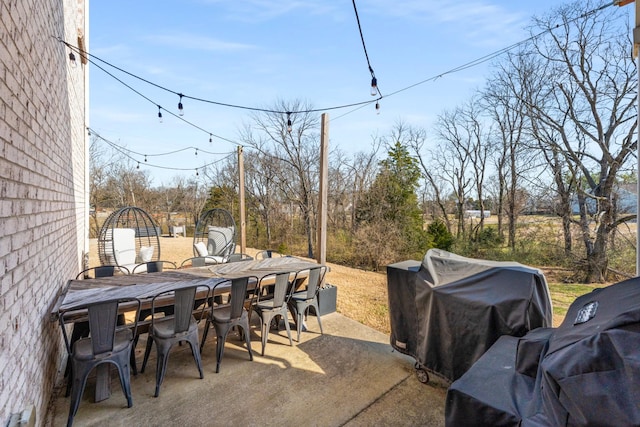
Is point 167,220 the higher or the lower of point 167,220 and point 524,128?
the lower

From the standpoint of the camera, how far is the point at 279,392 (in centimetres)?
266

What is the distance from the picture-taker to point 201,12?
4.92m

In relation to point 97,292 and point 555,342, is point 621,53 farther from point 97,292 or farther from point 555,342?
point 97,292

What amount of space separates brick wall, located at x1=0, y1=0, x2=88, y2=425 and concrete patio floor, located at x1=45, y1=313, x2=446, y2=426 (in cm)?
61

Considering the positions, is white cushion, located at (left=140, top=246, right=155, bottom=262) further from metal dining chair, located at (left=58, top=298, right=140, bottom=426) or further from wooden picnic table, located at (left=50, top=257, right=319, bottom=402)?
metal dining chair, located at (left=58, top=298, right=140, bottom=426)

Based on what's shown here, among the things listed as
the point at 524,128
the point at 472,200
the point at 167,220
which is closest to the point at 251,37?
the point at 524,128

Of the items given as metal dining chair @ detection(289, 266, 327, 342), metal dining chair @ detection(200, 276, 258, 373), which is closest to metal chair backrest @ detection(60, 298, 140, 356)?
metal dining chair @ detection(200, 276, 258, 373)

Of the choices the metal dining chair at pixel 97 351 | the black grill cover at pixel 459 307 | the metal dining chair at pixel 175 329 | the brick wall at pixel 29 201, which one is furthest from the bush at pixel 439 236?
the brick wall at pixel 29 201

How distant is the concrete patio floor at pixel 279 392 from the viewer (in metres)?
2.32

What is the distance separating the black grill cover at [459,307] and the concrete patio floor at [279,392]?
1.07 ft

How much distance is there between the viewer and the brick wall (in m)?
1.51

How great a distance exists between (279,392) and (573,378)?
2.20m

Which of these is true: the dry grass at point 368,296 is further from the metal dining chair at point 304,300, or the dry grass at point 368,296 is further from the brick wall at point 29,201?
the brick wall at point 29,201

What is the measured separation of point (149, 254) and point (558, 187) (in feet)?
37.2
